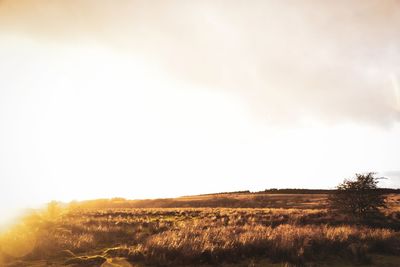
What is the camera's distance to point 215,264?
34.8ft

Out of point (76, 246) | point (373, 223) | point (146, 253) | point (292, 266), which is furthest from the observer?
point (373, 223)

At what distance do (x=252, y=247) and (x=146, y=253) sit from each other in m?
4.05

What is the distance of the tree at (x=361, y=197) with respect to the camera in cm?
2598

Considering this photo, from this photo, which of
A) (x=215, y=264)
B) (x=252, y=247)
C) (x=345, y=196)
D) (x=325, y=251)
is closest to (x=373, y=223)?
(x=345, y=196)

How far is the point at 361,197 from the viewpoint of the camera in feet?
85.9

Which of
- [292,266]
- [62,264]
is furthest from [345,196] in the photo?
[62,264]

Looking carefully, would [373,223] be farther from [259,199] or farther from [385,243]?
[259,199]

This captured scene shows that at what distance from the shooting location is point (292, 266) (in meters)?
9.87

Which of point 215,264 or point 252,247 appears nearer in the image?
point 215,264

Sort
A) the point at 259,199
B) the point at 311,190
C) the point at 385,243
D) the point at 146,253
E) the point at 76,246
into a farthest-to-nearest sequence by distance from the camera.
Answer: the point at 311,190 < the point at 259,199 < the point at 76,246 < the point at 385,243 < the point at 146,253

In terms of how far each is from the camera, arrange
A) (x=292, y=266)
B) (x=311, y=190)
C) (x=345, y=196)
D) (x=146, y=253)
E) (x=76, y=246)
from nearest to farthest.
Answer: (x=292, y=266), (x=146, y=253), (x=76, y=246), (x=345, y=196), (x=311, y=190)

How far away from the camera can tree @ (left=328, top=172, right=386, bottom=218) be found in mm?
25984

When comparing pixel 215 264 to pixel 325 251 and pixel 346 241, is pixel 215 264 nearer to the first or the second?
pixel 325 251

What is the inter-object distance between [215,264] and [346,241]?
5969 mm
